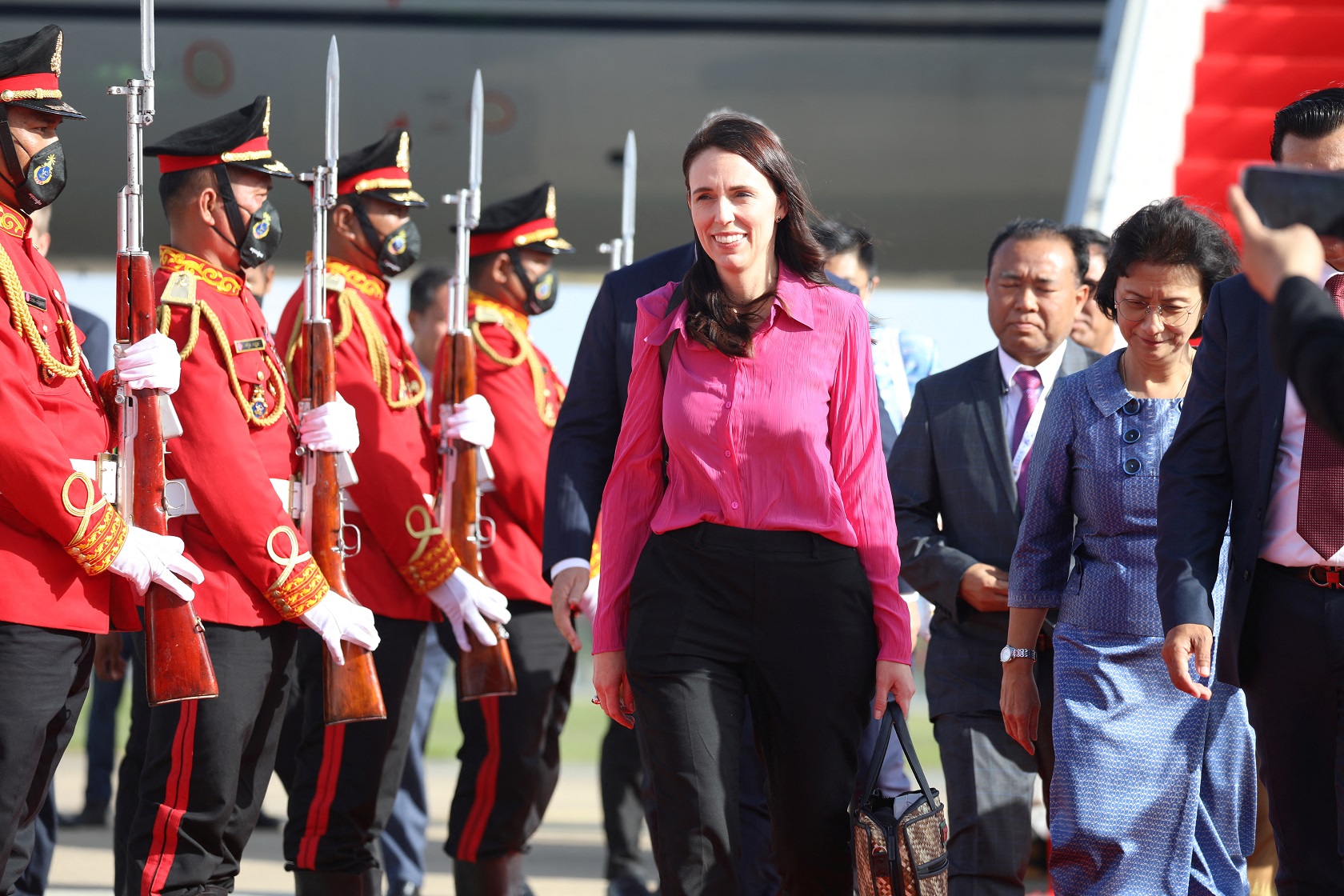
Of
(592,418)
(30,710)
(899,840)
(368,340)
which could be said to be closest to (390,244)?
(368,340)

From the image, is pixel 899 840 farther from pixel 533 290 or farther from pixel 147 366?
pixel 533 290

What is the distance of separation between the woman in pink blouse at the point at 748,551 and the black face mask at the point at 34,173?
1.12 m

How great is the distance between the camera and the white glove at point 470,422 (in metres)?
4.06

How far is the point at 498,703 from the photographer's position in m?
4.17

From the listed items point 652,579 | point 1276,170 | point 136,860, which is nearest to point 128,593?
point 136,860

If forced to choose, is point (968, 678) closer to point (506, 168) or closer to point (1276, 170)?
point (1276, 170)

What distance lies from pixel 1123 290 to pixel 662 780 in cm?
125

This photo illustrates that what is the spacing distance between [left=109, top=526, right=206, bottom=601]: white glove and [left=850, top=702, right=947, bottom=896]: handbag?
1264 millimetres

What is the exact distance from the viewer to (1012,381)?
12.3ft

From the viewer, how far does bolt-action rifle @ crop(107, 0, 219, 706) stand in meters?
2.99

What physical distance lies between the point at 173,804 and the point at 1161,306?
2.05 meters

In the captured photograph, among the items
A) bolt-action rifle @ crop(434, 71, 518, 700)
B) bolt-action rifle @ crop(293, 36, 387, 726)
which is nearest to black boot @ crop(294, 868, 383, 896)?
bolt-action rifle @ crop(293, 36, 387, 726)

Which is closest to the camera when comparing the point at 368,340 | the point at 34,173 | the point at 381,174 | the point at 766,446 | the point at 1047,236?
the point at 766,446

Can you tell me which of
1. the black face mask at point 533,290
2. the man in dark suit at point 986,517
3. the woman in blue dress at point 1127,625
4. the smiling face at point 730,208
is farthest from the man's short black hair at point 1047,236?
the black face mask at point 533,290
